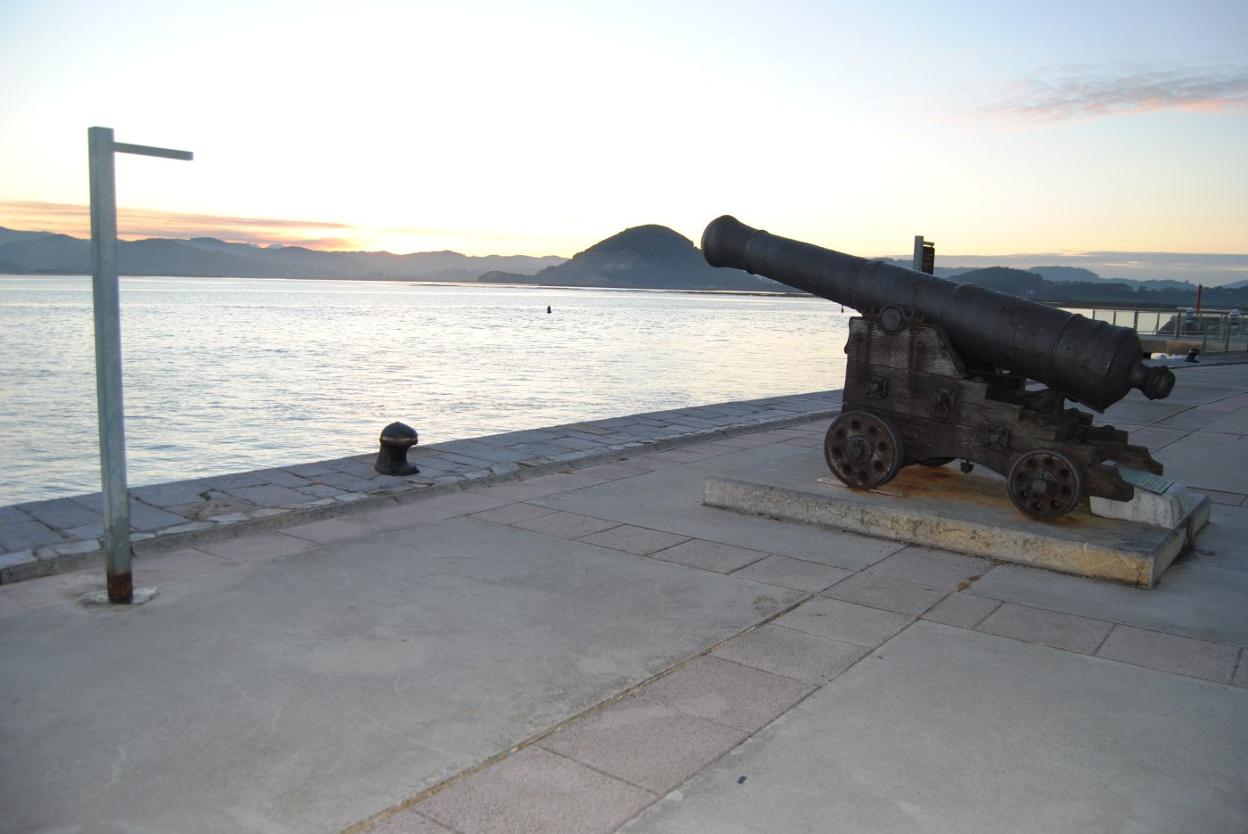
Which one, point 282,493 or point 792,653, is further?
point 282,493

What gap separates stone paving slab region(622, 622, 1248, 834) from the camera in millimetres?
2848

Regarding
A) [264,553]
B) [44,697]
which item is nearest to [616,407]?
[264,553]

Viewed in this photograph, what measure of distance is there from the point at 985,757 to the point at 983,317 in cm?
357

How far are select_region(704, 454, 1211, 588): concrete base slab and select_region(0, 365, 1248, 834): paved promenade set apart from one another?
16cm

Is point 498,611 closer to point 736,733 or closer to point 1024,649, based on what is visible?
point 736,733

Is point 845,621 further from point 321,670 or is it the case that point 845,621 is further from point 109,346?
point 109,346

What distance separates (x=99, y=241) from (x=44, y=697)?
205 cm

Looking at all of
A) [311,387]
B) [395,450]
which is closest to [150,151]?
[395,450]

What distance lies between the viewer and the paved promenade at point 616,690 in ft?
9.46

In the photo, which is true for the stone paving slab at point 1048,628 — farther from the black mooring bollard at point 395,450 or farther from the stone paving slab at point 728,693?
the black mooring bollard at point 395,450

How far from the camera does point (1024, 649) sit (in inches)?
166

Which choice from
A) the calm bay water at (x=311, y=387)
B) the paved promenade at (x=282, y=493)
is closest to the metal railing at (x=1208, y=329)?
the calm bay water at (x=311, y=387)

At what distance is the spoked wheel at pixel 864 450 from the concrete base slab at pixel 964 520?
A: 0.11m

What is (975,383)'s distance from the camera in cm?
607
